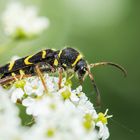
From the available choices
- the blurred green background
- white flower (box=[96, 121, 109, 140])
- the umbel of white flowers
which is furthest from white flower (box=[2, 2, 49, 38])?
the umbel of white flowers

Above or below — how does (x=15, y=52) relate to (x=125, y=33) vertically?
below

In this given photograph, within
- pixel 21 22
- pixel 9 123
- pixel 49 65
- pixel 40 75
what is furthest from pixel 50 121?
pixel 21 22

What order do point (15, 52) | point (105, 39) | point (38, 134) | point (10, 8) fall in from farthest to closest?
point (105, 39), point (15, 52), point (10, 8), point (38, 134)

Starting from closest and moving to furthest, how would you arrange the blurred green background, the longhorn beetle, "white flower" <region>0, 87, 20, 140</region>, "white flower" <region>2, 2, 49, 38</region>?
"white flower" <region>0, 87, 20, 140</region>, the longhorn beetle, "white flower" <region>2, 2, 49, 38</region>, the blurred green background

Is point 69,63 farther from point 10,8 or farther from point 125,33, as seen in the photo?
point 125,33

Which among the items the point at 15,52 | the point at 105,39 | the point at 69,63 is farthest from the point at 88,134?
the point at 105,39

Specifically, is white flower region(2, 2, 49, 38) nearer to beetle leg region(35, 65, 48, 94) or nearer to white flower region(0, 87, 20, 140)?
beetle leg region(35, 65, 48, 94)

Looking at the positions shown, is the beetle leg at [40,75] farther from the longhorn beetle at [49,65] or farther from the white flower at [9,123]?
the white flower at [9,123]
